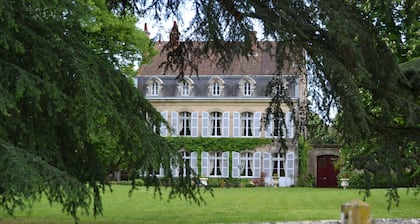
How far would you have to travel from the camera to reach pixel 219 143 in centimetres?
3569

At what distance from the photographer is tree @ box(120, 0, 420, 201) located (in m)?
6.57

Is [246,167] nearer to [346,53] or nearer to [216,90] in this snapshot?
[216,90]

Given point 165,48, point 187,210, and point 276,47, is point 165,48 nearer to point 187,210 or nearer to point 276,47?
point 276,47

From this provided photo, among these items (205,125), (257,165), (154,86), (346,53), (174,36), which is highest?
(154,86)

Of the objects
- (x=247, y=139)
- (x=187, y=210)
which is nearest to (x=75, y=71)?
(x=187, y=210)

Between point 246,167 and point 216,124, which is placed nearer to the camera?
point 246,167

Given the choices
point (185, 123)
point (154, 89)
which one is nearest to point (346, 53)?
point (185, 123)

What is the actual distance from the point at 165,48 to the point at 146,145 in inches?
136

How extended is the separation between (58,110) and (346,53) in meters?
3.11

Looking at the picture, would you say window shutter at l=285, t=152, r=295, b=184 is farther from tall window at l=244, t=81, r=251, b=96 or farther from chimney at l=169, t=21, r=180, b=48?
chimney at l=169, t=21, r=180, b=48

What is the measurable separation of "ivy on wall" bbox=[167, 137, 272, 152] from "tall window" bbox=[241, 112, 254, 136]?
0.51m

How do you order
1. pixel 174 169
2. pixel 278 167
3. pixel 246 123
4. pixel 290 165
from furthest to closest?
pixel 246 123
pixel 278 167
pixel 290 165
pixel 174 169

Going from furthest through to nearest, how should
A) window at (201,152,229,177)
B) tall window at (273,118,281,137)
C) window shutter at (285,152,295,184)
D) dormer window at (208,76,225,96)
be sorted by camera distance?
dormer window at (208,76,225,96) < window at (201,152,229,177) < window shutter at (285,152,295,184) < tall window at (273,118,281,137)

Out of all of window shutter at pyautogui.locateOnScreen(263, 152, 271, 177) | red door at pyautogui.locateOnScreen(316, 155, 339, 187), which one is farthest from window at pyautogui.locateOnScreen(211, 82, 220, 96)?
red door at pyautogui.locateOnScreen(316, 155, 339, 187)
